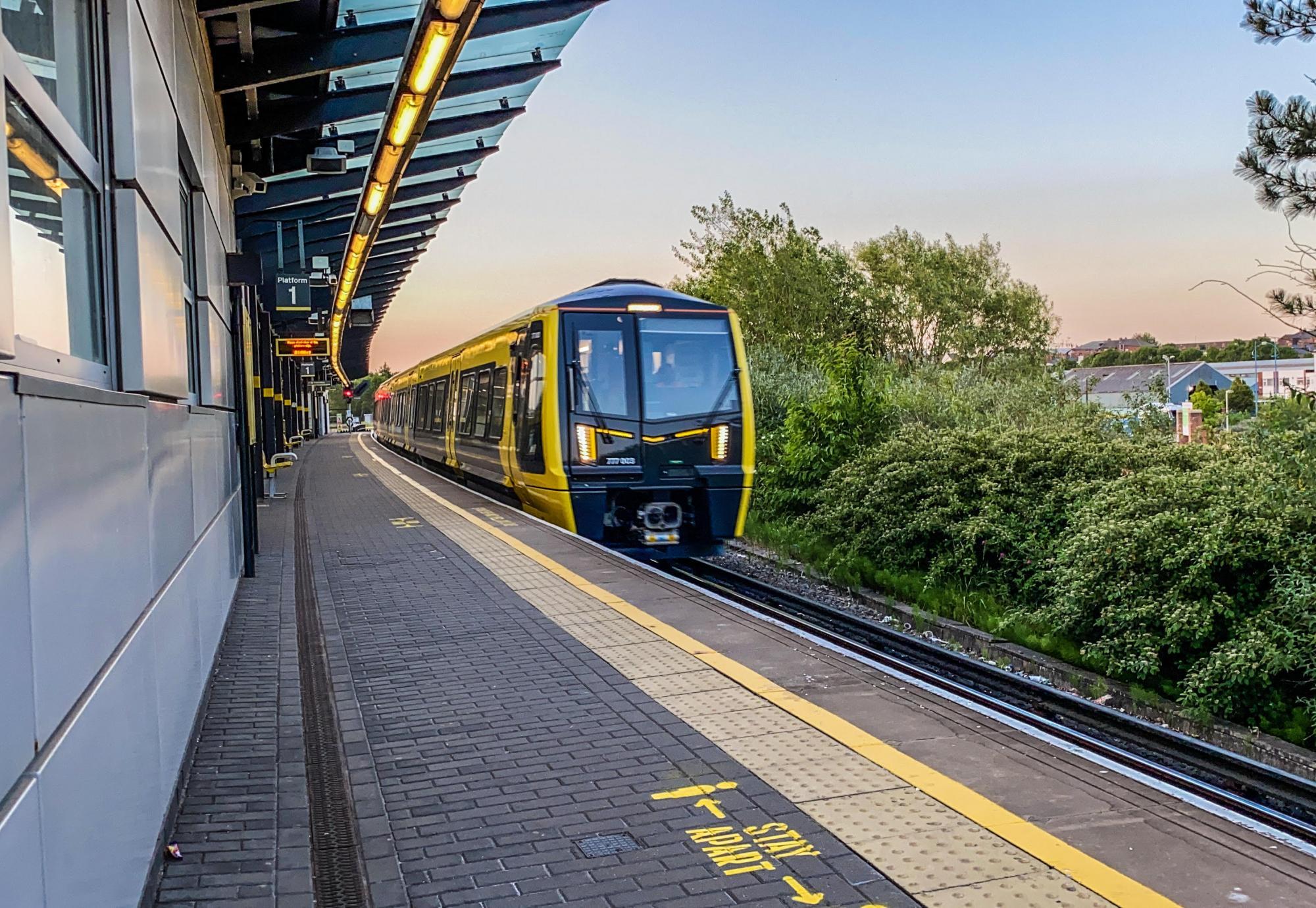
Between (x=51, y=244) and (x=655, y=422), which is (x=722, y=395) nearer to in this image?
(x=655, y=422)

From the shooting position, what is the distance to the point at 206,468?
6641mm

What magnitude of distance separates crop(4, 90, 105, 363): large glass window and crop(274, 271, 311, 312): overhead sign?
42.8 ft

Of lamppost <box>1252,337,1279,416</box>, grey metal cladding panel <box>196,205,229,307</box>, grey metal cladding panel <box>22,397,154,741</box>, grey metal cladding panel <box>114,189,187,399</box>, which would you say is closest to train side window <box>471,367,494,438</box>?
grey metal cladding panel <box>196,205,229,307</box>

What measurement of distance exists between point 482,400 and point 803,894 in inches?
509

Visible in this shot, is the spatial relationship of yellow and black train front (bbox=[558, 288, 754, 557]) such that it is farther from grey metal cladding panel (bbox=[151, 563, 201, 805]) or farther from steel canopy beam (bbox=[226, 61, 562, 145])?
grey metal cladding panel (bbox=[151, 563, 201, 805])

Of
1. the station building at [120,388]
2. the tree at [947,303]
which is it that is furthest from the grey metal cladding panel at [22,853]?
the tree at [947,303]

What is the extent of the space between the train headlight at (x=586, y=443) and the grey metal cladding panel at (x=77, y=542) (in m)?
8.24

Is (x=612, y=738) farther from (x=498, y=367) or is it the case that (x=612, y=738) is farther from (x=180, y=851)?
(x=498, y=367)

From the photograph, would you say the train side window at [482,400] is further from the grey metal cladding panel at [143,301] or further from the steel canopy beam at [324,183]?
the grey metal cladding panel at [143,301]

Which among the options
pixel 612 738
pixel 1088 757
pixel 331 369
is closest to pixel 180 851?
pixel 612 738

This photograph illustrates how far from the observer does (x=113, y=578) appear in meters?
3.09

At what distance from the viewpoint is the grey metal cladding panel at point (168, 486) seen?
4.06 metres

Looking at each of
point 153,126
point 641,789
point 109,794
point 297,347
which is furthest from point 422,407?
point 109,794

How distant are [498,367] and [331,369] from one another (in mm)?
36420
